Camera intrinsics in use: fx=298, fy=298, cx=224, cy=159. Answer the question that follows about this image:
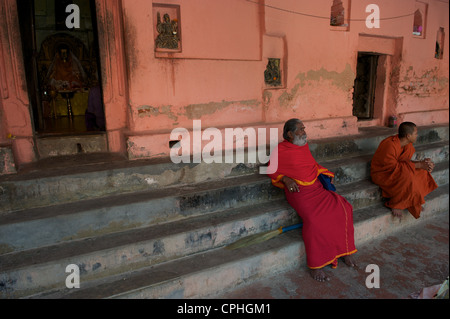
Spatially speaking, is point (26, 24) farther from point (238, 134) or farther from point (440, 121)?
point (440, 121)

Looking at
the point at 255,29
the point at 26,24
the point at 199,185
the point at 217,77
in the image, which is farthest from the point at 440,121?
the point at 26,24

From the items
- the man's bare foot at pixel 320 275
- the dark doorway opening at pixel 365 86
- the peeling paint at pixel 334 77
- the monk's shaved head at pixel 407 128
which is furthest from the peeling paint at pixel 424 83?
the man's bare foot at pixel 320 275

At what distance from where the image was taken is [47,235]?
8.85ft

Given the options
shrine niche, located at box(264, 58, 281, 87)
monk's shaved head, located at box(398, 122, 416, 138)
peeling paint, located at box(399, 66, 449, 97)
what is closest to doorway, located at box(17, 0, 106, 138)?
shrine niche, located at box(264, 58, 281, 87)

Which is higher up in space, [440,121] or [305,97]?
[305,97]

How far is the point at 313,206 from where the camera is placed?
3207 millimetres

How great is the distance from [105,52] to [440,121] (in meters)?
7.81

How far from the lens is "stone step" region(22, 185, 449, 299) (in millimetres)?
2480

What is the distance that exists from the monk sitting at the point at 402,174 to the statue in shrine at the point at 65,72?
7.18 m

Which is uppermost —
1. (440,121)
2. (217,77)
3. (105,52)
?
(105,52)

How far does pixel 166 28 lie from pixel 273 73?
1836mm

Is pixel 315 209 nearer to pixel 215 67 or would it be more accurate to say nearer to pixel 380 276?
pixel 380 276

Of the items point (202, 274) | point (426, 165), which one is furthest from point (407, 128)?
point (202, 274)

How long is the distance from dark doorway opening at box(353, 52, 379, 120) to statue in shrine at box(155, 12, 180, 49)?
4919 mm
